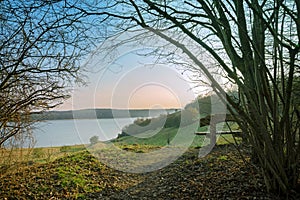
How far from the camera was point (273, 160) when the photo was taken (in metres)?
2.92

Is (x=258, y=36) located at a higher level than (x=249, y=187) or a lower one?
higher

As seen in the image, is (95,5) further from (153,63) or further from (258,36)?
(258,36)

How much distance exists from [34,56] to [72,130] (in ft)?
5.65

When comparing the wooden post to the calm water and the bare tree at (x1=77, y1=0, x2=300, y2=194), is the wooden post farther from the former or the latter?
the bare tree at (x1=77, y1=0, x2=300, y2=194)

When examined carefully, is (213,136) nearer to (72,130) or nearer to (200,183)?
(200,183)

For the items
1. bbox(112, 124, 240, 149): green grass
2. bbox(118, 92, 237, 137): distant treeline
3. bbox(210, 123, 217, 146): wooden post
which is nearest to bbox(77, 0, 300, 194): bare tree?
bbox(118, 92, 237, 137): distant treeline

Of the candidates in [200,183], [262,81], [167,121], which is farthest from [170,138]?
[262,81]

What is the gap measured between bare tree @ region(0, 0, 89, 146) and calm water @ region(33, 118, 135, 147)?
28 centimetres

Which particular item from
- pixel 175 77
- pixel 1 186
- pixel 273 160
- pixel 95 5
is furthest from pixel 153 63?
pixel 1 186

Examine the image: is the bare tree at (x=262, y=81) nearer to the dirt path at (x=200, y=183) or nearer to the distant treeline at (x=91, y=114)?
the dirt path at (x=200, y=183)

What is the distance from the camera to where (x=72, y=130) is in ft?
15.0

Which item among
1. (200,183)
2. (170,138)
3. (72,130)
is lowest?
(200,183)

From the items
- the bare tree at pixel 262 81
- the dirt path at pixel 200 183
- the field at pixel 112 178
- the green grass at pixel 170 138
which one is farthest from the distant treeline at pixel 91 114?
the green grass at pixel 170 138

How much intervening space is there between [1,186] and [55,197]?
77cm
